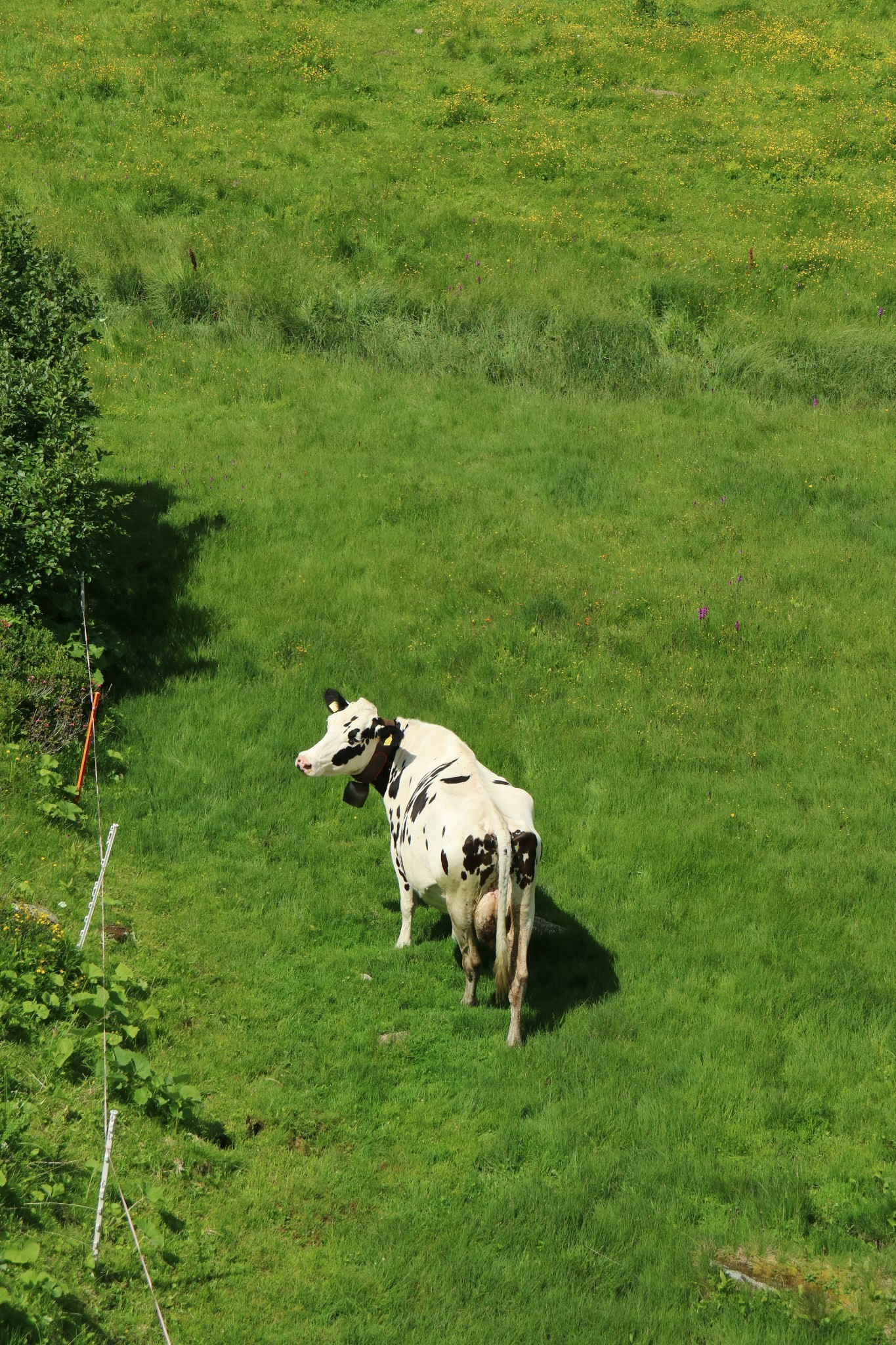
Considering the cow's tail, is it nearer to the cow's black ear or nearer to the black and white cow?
the black and white cow

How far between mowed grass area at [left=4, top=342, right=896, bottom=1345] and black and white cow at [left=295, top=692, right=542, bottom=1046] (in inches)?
28.6

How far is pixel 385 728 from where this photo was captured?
12195 millimetres

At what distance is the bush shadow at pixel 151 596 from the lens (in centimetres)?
1661

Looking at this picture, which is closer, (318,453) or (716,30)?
(318,453)

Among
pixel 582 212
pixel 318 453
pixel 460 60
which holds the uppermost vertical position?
pixel 460 60

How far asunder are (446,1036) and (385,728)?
299cm

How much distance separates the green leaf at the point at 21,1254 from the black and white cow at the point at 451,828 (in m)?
4.41

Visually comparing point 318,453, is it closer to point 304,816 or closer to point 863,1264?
point 304,816

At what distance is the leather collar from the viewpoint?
1221 cm

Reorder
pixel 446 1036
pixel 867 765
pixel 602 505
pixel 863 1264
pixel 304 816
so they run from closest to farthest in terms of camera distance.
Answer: pixel 863 1264
pixel 446 1036
pixel 304 816
pixel 867 765
pixel 602 505

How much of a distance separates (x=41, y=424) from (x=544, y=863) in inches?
346

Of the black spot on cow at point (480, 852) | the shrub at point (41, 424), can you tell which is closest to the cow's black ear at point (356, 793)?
the black spot on cow at point (480, 852)

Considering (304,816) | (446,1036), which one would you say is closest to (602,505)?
(304,816)

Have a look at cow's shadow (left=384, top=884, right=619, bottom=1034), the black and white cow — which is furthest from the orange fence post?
cow's shadow (left=384, top=884, right=619, bottom=1034)
